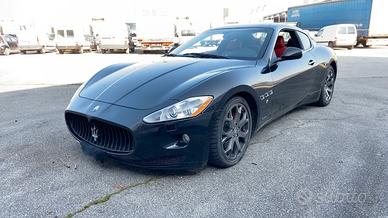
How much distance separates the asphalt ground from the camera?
2291mm

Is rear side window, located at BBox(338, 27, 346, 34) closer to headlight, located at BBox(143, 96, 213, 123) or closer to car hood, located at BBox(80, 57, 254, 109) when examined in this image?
car hood, located at BBox(80, 57, 254, 109)

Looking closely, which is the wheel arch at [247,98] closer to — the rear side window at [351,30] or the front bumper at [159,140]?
the front bumper at [159,140]

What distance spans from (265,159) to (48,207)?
2.07 meters

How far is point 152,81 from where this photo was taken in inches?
114

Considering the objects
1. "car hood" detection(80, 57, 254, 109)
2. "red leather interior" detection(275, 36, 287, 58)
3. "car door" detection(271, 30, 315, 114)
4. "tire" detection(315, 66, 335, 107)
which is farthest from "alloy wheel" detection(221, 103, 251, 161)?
"tire" detection(315, 66, 335, 107)

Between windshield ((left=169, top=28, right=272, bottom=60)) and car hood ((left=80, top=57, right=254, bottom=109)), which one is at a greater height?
windshield ((left=169, top=28, right=272, bottom=60))

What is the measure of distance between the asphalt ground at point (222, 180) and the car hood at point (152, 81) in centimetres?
69

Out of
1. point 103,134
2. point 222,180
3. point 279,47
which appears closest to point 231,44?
point 279,47

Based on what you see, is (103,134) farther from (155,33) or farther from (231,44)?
(155,33)

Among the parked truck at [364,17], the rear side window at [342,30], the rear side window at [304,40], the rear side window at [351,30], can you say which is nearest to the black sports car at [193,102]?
the rear side window at [304,40]

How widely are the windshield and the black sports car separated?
0.04 feet

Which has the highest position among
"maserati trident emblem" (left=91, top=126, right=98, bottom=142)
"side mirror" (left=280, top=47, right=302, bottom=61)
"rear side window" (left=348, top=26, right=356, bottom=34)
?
"side mirror" (left=280, top=47, right=302, bottom=61)

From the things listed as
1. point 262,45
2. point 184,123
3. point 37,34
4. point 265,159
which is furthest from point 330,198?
point 37,34

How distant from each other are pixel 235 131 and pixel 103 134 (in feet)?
4.17
